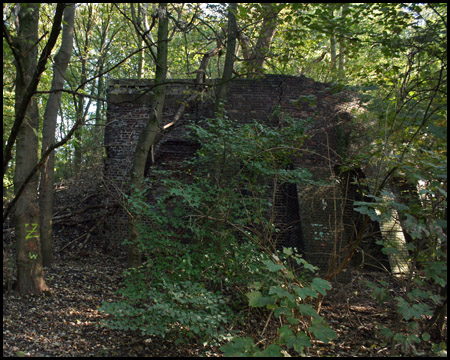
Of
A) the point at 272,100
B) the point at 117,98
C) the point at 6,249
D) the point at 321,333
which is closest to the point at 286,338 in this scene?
the point at 321,333

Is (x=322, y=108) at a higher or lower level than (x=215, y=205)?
higher

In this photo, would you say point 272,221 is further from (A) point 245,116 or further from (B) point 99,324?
(A) point 245,116

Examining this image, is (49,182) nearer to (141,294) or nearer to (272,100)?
(141,294)

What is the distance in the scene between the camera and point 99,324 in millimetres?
5285

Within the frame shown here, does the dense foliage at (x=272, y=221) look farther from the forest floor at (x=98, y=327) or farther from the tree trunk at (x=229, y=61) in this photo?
the tree trunk at (x=229, y=61)

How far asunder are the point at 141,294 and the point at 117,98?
6.60 meters

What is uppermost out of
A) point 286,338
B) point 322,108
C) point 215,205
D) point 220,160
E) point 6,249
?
point 322,108

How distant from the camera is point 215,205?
5211mm

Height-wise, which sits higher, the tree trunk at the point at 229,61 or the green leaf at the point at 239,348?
the tree trunk at the point at 229,61

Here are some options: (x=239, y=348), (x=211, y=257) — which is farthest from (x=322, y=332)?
(x=211, y=257)

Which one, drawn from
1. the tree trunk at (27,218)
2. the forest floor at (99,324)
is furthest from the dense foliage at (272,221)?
the tree trunk at (27,218)

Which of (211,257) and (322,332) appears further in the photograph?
(211,257)

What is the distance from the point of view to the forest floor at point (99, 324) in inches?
181

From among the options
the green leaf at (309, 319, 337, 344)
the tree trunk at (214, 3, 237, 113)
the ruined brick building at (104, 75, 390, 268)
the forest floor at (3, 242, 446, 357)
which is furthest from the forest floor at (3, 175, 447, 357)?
the tree trunk at (214, 3, 237, 113)
